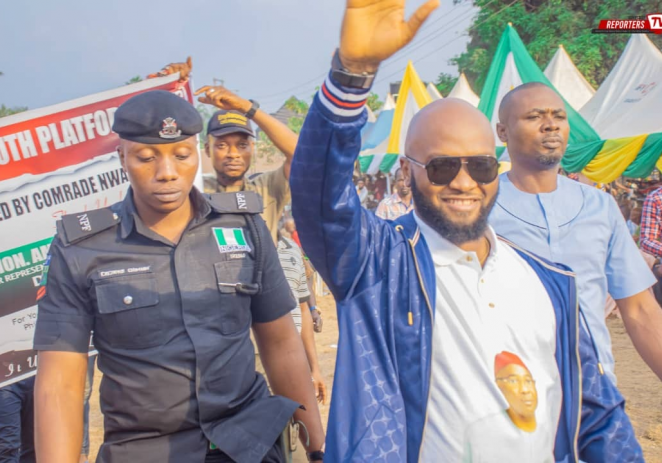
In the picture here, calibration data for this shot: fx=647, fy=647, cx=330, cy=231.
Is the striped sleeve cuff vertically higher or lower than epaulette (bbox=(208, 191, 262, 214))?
higher

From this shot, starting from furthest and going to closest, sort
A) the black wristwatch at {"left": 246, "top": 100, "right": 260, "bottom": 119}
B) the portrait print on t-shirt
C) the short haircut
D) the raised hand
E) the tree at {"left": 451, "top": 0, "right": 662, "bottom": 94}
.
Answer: the tree at {"left": 451, "top": 0, "right": 662, "bottom": 94} < the black wristwatch at {"left": 246, "top": 100, "right": 260, "bottom": 119} < the short haircut < the portrait print on t-shirt < the raised hand

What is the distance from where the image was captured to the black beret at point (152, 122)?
218cm

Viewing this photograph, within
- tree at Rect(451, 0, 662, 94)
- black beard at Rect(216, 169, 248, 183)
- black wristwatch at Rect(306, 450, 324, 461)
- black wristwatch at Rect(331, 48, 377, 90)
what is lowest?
black wristwatch at Rect(306, 450, 324, 461)

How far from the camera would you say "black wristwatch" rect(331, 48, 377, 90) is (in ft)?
4.96

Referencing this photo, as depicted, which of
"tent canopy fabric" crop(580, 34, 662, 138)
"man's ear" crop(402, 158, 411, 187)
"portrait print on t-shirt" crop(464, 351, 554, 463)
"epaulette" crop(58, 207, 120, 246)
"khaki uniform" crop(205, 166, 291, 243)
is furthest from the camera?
"tent canopy fabric" crop(580, 34, 662, 138)

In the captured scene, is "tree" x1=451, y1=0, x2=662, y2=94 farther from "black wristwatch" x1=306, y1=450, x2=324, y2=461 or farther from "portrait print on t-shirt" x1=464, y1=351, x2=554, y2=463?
"portrait print on t-shirt" x1=464, y1=351, x2=554, y2=463

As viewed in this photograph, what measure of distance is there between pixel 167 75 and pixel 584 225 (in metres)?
2.35

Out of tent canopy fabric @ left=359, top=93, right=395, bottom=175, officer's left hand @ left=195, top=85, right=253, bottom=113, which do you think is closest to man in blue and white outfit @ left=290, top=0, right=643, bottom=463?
officer's left hand @ left=195, top=85, right=253, bottom=113

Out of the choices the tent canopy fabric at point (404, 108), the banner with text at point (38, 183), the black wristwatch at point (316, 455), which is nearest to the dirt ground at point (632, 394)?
the banner with text at point (38, 183)

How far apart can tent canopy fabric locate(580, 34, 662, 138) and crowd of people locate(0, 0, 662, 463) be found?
27.7ft

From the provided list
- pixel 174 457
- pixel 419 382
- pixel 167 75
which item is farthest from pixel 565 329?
pixel 167 75

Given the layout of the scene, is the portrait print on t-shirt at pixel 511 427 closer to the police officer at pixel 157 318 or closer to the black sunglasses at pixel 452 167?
the black sunglasses at pixel 452 167

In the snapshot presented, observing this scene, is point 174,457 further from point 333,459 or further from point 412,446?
point 412,446

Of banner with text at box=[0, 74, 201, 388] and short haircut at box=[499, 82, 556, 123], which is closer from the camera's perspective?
short haircut at box=[499, 82, 556, 123]
